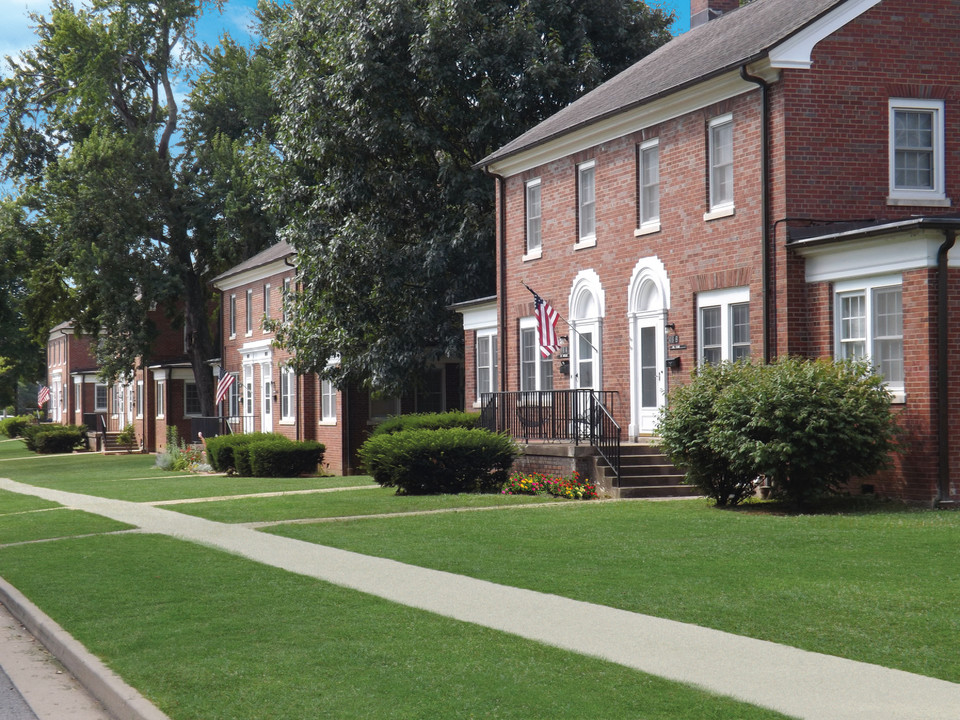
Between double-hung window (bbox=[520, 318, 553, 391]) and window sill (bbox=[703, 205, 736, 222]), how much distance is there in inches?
247

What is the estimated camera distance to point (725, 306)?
835 inches

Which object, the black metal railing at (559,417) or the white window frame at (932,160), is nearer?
the white window frame at (932,160)

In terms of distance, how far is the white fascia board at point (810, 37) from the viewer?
64.5 feet

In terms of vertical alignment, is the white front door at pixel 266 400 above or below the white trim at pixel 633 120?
below

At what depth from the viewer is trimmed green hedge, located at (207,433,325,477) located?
34.6m

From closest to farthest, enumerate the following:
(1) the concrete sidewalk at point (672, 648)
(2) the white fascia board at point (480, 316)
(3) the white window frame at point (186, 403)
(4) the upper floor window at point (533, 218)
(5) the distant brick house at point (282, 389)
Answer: (1) the concrete sidewalk at point (672, 648) < (4) the upper floor window at point (533, 218) < (2) the white fascia board at point (480, 316) < (5) the distant brick house at point (282, 389) < (3) the white window frame at point (186, 403)

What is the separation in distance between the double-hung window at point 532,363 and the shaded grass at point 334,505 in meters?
5.22

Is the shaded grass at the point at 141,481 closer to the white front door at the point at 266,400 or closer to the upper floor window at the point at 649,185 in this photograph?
the white front door at the point at 266,400

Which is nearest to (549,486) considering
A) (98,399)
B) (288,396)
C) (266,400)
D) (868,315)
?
(868,315)

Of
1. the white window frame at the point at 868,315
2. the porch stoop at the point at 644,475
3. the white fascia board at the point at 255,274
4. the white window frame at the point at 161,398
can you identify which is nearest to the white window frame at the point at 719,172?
the white window frame at the point at 868,315

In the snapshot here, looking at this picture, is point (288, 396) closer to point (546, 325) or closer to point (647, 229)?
point (546, 325)

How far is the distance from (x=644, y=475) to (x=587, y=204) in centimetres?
649

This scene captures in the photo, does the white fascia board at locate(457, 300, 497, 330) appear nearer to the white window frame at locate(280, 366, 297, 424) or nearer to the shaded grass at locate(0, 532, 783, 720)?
the white window frame at locate(280, 366, 297, 424)

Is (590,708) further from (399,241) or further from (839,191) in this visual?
(399,241)
